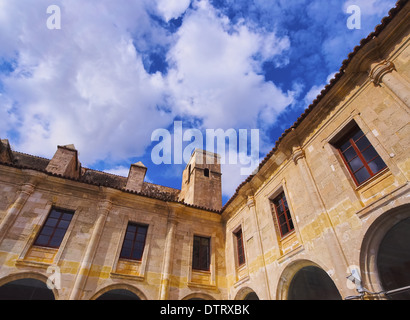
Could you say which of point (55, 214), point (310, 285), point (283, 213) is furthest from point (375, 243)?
point (55, 214)

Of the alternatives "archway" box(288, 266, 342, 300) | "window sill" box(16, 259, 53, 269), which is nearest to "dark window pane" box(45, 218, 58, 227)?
"window sill" box(16, 259, 53, 269)

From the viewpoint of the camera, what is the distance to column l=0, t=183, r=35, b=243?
9.10 m

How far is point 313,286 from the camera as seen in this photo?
29.2 feet

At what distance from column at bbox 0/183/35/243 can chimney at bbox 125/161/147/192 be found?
4.28 meters

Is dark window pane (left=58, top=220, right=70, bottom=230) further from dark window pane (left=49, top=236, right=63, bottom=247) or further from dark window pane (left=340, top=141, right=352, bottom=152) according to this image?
dark window pane (left=340, top=141, right=352, bottom=152)

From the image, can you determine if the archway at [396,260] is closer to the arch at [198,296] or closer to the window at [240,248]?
the window at [240,248]

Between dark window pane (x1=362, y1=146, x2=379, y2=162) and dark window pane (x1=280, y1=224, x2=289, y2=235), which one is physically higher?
dark window pane (x1=362, y1=146, x2=379, y2=162)

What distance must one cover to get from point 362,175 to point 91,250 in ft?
32.2

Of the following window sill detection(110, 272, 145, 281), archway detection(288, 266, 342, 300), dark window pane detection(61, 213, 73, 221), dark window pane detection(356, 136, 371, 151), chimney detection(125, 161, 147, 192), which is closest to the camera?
dark window pane detection(356, 136, 371, 151)

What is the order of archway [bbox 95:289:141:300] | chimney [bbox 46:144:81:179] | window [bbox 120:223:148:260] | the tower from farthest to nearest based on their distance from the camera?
the tower < chimney [bbox 46:144:81:179] < window [bbox 120:223:148:260] < archway [bbox 95:289:141:300]

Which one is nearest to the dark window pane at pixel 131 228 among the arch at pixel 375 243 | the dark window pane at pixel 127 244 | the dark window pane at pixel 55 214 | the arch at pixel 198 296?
the dark window pane at pixel 127 244
